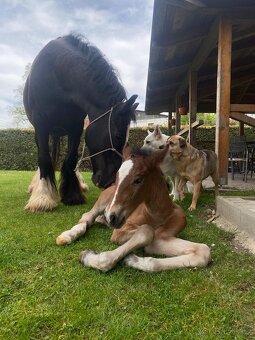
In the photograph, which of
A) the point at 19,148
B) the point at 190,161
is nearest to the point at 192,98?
the point at 190,161

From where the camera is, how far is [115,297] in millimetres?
2109

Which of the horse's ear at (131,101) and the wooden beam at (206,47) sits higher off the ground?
the wooden beam at (206,47)

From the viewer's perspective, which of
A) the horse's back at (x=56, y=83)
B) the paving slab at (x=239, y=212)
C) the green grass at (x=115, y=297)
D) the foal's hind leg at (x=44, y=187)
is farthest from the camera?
the foal's hind leg at (x=44, y=187)

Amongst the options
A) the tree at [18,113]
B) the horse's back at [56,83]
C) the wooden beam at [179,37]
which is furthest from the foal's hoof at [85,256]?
the tree at [18,113]

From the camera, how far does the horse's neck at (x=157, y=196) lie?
2.92 m

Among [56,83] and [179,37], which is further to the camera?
[179,37]

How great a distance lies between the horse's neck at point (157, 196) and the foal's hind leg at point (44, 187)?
2.11m

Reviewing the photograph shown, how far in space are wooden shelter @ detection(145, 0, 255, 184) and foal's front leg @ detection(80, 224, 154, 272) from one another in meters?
2.82

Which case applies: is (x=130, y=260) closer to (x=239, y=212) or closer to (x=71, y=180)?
(x=239, y=212)

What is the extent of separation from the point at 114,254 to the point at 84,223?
1.04 metres

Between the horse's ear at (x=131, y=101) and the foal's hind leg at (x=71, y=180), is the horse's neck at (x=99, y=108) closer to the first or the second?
the horse's ear at (x=131, y=101)

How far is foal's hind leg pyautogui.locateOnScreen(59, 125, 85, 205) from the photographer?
17.1 ft

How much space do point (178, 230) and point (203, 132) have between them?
1311 cm

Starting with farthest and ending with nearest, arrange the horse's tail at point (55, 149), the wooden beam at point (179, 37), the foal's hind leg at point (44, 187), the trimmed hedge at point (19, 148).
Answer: the trimmed hedge at point (19, 148) < the horse's tail at point (55, 149) < the wooden beam at point (179, 37) < the foal's hind leg at point (44, 187)
